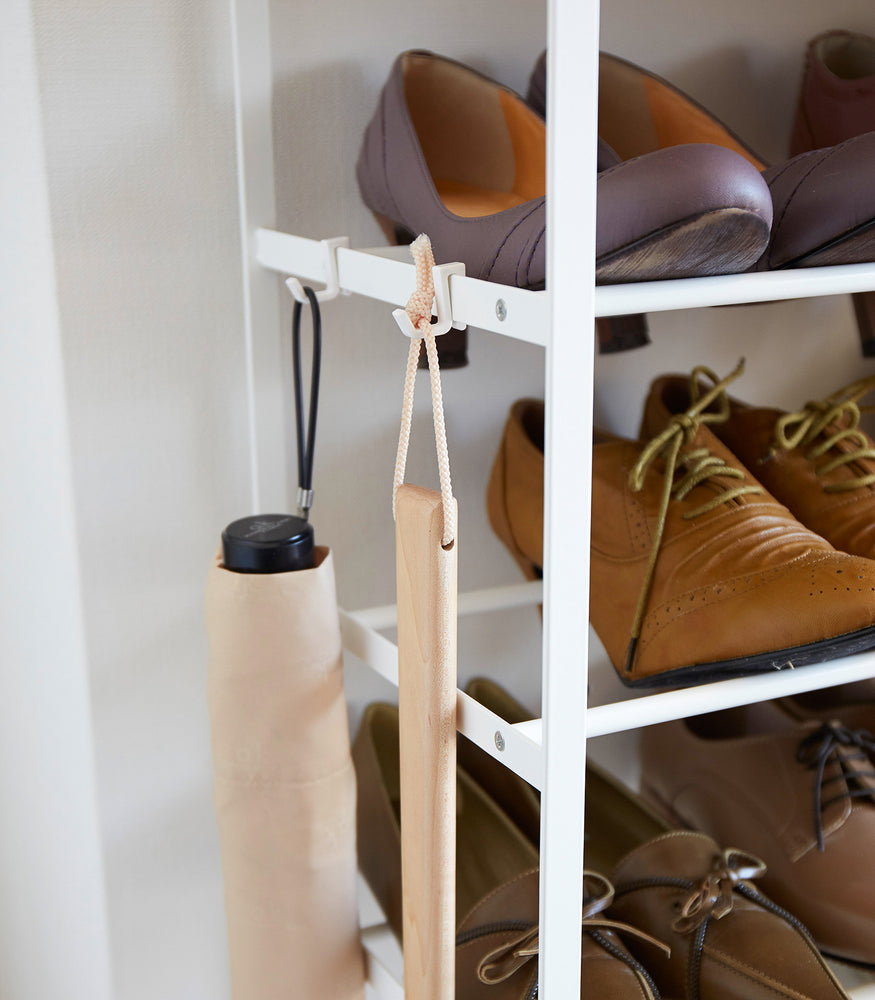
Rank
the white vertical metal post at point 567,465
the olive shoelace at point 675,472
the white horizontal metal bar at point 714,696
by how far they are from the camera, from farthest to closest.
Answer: the olive shoelace at point 675,472 < the white horizontal metal bar at point 714,696 < the white vertical metal post at point 567,465

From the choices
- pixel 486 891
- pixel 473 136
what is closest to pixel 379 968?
pixel 486 891

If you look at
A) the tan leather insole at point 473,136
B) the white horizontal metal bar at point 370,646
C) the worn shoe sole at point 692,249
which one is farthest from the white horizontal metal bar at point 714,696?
the tan leather insole at point 473,136

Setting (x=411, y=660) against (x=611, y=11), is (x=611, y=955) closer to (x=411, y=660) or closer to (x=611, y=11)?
(x=411, y=660)

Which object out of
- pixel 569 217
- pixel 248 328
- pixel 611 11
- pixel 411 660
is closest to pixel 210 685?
pixel 411 660

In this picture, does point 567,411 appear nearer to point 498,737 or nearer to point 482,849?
point 498,737

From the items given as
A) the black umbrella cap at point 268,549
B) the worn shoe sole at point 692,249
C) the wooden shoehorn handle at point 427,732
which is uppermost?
the worn shoe sole at point 692,249

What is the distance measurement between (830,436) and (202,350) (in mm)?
469

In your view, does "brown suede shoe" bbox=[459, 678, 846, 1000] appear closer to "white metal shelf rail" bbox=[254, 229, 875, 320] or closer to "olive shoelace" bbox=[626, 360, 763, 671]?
"olive shoelace" bbox=[626, 360, 763, 671]

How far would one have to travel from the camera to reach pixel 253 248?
2.34 feet

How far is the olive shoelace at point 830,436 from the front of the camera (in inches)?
27.9

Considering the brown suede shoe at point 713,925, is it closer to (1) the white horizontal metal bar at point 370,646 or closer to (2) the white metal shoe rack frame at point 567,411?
(2) the white metal shoe rack frame at point 567,411

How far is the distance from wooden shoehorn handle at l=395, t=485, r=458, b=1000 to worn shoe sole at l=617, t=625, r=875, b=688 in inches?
6.1

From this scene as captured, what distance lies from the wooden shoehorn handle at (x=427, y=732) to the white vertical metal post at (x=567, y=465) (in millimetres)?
61

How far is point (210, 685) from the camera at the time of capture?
627 mm
